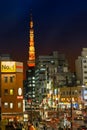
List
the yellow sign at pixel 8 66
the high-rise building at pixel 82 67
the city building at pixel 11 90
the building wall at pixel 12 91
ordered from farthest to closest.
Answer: the high-rise building at pixel 82 67 → the building wall at pixel 12 91 → the city building at pixel 11 90 → the yellow sign at pixel 8 66

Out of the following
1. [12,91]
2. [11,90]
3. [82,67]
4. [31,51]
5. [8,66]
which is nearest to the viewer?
[8,66]

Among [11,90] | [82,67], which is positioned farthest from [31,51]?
[11,90]

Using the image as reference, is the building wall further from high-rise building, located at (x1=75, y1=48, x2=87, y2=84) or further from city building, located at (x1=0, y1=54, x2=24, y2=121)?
high-rise building, located at (x1=75, y1=48, x2=87, y2=84)

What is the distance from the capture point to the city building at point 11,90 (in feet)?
164

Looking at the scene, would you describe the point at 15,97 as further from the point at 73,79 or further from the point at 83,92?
the point at 73,79

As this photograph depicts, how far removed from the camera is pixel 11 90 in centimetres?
5112

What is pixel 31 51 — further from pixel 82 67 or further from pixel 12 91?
pixel 12 91

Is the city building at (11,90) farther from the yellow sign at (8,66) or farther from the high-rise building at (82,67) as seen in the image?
the high-rise building at (82,67)

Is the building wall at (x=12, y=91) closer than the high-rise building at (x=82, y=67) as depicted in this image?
Yes

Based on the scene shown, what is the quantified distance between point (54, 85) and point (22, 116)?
3463 inches

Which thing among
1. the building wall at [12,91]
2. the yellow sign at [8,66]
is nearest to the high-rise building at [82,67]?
the building wall at [12,91]

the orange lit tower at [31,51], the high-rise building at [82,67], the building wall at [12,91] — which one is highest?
the orange lit tower at [31,51]

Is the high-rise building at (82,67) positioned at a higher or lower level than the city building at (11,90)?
higher

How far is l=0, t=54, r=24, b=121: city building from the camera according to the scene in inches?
1967
